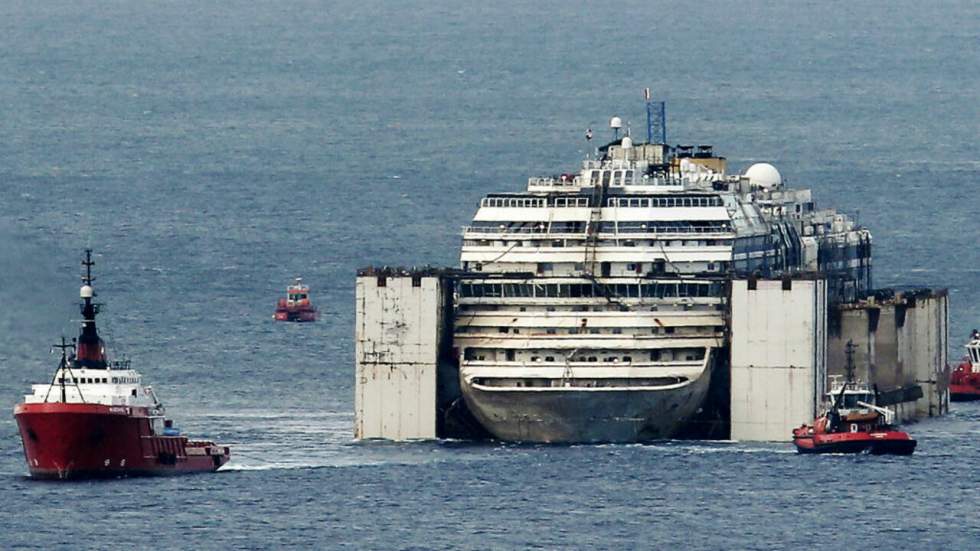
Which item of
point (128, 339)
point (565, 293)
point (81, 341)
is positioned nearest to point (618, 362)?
point (565, 293)

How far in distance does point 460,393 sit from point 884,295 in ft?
71.7

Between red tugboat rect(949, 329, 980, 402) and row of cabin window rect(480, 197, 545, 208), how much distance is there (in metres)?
28.6

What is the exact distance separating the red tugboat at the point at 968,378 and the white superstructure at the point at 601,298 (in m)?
20.7

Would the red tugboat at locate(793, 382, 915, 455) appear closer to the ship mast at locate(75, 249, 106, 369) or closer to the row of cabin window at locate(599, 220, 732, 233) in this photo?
the row of cabin window at locate(599, 220, 732, 233)

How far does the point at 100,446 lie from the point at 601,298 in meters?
19.2

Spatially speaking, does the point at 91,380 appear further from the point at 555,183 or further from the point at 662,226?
the point at 662,226

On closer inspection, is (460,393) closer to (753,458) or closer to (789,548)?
(753,458)

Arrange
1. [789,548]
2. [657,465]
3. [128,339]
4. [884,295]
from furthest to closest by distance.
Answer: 1. [128,339]
2. [884,295]
3. [657,465]
4. [789,548]

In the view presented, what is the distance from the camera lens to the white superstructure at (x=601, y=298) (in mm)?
157125

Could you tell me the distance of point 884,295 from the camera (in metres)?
175

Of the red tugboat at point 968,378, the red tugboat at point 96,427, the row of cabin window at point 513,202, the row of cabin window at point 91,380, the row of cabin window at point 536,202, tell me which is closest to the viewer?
the red tugboat at point 96,427

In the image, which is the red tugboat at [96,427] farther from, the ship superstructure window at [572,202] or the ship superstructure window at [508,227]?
the ship superstructure window at [572,202]

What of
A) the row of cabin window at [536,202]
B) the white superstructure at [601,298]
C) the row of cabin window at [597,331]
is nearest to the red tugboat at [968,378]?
the white superstructure at [601,298]

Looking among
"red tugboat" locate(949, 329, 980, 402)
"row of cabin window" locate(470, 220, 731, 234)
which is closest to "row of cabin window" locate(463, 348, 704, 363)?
"row of cabin window" locate(470, 220, 731, 234)
